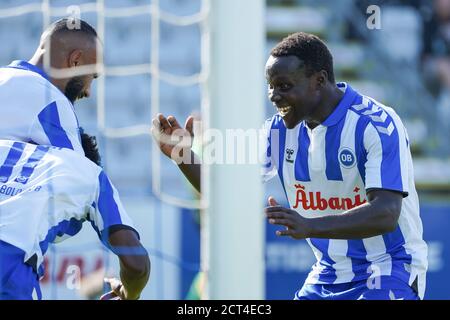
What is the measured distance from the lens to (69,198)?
3238 mm

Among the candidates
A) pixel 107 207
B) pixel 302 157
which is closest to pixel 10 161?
pixel 107 207

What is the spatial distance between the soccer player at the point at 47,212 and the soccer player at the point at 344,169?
66 centimetres

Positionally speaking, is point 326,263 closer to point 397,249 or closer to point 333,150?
point 397,249

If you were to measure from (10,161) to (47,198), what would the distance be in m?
0.22

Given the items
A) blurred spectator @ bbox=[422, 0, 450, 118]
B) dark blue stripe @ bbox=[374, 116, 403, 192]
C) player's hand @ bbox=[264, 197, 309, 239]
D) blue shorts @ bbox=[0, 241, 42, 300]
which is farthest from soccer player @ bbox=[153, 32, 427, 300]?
blurred spectator @ bbox=[422, 0, 450, 118]

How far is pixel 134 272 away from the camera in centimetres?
330

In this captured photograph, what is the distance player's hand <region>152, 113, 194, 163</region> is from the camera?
387 cm

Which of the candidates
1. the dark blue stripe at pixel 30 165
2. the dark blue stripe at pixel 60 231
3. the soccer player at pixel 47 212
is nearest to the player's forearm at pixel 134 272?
the soccer player at pixel 47 212

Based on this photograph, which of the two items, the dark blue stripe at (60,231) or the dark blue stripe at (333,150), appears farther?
the dark blue stripe at (333,150)

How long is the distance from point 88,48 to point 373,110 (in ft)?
3.79

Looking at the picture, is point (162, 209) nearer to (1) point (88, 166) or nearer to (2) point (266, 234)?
(2) point (266, 234)

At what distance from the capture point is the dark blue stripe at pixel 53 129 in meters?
3.51

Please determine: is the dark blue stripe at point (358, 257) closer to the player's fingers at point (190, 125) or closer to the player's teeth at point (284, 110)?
the player's teeth at point (284, 110)

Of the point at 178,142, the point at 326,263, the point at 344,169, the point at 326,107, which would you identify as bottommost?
the point at 326,263
